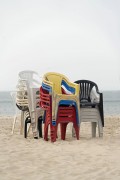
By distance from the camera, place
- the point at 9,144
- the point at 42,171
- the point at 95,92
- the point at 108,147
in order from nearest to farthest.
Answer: the point at 42,171 < the point at 108,147 < the point at 9,144 < the point at 95,92

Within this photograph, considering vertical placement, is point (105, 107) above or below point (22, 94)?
below

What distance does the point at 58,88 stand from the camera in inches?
260

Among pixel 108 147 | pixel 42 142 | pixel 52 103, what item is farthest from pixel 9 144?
pixel 108 147

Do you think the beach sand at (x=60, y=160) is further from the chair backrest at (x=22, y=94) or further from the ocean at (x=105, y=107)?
the ocean at (x=105, y=107)

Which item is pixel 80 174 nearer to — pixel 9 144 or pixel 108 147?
pixel 108 147

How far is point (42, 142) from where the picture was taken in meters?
6.05

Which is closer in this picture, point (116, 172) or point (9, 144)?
point (116, 172)

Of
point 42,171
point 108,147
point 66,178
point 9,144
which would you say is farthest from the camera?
point 9,144

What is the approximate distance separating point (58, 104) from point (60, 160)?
179cm

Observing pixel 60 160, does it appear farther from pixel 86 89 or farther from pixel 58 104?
pixel 86 89

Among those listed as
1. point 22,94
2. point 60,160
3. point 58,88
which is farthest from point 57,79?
point 60,160

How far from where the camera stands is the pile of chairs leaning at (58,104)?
6098mm

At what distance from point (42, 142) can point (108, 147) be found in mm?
1285

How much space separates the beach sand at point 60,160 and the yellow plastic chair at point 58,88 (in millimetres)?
694
